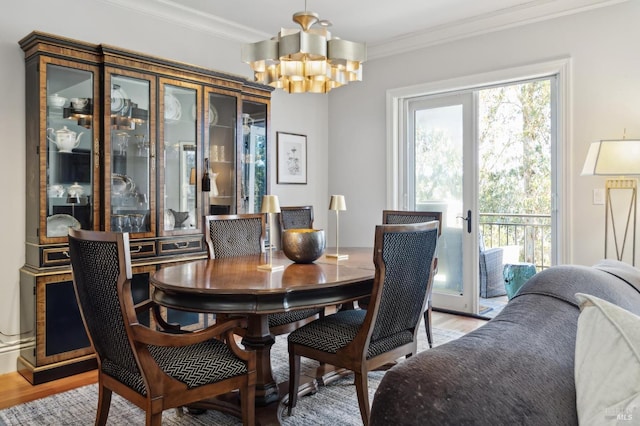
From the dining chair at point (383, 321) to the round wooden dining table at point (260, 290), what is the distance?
153mm

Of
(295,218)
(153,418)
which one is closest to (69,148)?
(295,218)

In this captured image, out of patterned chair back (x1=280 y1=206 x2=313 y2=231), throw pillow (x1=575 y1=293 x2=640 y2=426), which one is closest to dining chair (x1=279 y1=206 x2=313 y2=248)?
patterned chair back (x1=280 y1=206 x2=313 y2=231)

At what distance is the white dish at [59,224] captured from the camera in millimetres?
2895

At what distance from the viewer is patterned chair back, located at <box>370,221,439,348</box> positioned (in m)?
2.00

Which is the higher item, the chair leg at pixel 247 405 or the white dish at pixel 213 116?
the white dish at pixel 213 116

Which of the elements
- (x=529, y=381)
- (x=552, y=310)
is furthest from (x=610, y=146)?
(x=529, y=381)

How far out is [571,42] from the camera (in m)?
3.63

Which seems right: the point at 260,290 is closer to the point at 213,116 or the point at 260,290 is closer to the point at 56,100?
the point at 56,100

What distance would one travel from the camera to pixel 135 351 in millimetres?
1659

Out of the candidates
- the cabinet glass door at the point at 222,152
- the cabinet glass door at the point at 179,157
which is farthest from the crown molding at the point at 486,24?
the cabinet glass door at the point at 179,157

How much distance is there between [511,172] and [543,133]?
0.59 m

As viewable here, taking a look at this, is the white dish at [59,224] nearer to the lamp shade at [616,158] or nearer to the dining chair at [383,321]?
the dining chair at [383,321]

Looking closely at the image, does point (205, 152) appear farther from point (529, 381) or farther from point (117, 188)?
point (529, 381)

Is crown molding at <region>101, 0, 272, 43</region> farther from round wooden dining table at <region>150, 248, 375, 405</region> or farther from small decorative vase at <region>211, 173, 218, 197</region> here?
round wooden dining table at <region>150, 248, 375, 405</region>
